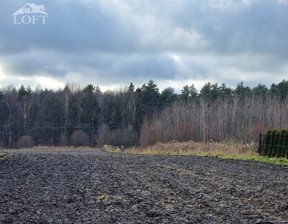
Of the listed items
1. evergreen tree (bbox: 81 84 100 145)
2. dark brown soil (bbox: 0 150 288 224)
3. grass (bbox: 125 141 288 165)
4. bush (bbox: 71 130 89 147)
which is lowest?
dark brown soil (bbox: 0 150 288 224)

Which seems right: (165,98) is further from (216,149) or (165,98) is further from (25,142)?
(216,149)

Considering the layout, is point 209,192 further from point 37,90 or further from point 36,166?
point 37,90

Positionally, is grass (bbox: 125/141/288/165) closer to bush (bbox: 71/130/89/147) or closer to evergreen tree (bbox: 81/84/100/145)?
bush (bbox: 71/130/89/147)

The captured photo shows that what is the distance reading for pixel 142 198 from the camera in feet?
30.4

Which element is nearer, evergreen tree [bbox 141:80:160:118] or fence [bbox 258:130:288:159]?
fence [bbox 258:130:288:159]

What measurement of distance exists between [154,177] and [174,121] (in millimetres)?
43695

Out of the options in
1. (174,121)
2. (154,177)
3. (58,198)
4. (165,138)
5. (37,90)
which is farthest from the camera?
(37,90)

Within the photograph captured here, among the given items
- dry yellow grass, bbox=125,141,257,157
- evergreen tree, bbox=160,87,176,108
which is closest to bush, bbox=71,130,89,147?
evergreen tree, bbox=160,87,176,108

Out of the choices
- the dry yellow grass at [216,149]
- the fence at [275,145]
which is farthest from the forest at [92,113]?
the fence at [275,145]

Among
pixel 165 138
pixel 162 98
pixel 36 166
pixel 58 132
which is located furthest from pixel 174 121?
pixel 36 166

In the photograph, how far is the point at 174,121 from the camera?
56.8m

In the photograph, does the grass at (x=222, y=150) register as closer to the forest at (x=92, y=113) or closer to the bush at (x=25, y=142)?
the forest at (x=92, y=113)

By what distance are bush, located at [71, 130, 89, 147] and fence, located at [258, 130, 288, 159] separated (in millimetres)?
43919

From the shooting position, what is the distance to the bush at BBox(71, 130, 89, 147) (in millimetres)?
65125
